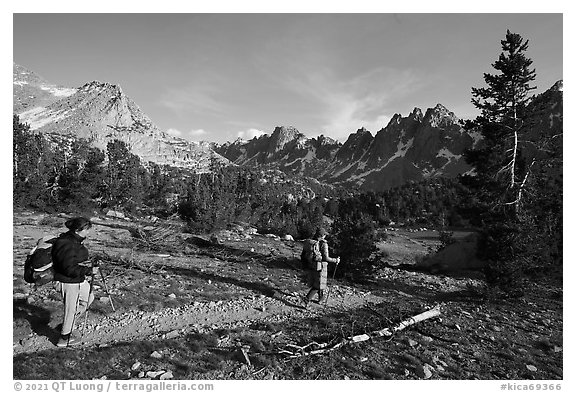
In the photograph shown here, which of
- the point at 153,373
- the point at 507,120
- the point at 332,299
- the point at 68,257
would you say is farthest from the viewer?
the point at 507,120

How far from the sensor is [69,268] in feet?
21.6

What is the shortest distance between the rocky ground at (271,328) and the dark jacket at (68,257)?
1545 mm

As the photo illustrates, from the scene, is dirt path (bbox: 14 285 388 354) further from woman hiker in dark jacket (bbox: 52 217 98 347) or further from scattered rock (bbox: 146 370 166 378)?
scattered rock (bbox: 146 370 166 378)

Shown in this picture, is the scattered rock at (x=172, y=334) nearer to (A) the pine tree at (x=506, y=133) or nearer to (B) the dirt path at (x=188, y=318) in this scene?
(B) the dirt path at (x=188, y=318)

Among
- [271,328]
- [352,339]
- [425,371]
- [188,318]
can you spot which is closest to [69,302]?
[188,318]

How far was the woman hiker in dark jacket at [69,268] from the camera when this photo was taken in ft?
21.4

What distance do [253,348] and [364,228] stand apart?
11222 millimetres

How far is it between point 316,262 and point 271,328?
2.84m

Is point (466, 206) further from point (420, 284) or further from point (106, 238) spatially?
point (106, 238)

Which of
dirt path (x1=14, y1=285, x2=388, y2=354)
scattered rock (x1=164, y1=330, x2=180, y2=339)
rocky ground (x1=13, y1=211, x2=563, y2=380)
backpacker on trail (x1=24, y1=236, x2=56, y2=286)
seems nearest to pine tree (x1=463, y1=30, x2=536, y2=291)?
rocky ground (x1=13, y1=211, x2=563, y2=380)

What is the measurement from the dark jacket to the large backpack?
6.45m

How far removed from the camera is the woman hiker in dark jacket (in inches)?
257

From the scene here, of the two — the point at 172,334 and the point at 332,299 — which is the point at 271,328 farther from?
the point at 332,299

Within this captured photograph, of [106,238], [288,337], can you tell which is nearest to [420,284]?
[288,337]
